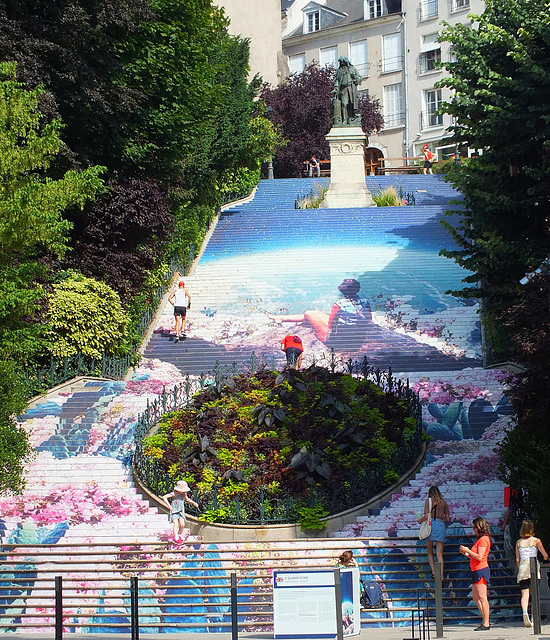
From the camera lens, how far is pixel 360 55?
6156 centimetres

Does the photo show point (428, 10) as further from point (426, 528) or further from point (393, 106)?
point (426, 528)

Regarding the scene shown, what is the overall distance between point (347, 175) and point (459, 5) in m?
22.8

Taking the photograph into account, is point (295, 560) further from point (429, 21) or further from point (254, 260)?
point (429, 21)

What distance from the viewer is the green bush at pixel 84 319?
2230 centimetres

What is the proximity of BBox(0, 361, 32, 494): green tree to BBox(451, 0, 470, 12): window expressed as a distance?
4677 centimetres

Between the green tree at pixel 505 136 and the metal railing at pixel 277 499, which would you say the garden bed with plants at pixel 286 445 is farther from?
the green tree at pixel 505 136

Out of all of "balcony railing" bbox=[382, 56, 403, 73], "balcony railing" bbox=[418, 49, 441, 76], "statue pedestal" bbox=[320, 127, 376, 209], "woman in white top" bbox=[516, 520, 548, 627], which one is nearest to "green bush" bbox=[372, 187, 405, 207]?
"statue pedestal" bbox=[320, 127, 376, 209]

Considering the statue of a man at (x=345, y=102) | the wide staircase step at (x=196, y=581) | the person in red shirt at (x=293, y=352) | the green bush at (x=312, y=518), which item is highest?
the statue of a man at (x=345, y=102)

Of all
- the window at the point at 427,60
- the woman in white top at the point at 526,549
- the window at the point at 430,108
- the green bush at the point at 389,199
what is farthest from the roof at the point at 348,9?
the woman in white top at the point at 526,549

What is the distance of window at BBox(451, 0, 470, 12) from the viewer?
56.0 m

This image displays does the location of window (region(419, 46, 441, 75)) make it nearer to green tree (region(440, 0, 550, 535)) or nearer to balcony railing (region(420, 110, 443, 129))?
balcony railing (region(420, 110, 443, 129))

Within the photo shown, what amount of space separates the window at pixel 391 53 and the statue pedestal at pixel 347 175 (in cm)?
2278

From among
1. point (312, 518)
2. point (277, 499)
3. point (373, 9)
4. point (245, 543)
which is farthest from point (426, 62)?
point (245, 543)

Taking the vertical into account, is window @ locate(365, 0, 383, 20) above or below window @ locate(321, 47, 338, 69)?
above
